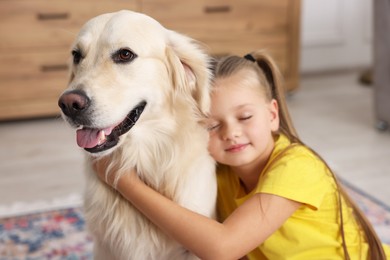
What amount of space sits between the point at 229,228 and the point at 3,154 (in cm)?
174

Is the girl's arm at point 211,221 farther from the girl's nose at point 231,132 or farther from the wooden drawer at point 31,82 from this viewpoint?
the wooden drawer at point 31,82

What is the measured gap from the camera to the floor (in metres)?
2.20

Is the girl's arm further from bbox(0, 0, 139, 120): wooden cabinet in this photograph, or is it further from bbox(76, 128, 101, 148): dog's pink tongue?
bbox(0, 0, 139, 120): wooden cabinet

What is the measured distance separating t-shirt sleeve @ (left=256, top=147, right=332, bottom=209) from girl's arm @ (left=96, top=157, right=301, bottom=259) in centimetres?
2

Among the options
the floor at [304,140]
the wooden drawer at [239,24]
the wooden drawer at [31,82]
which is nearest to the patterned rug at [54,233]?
the floor at [304,140]

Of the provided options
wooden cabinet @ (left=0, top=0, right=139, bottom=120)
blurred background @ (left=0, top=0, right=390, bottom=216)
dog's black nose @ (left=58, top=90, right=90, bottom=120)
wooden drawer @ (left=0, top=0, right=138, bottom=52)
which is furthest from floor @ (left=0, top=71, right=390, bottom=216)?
dog's black nose @ (left=58, top=90, right=90, bottom=120)

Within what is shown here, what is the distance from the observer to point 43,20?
9.59ft

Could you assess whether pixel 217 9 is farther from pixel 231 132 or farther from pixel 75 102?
pixel 75 102

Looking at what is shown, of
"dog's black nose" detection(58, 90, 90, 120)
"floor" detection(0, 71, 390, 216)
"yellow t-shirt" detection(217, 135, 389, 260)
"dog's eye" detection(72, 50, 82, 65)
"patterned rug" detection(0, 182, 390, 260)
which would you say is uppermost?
"dog's eye" detection(72, 50, 82, 65)

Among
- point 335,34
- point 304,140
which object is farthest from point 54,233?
point 335,34

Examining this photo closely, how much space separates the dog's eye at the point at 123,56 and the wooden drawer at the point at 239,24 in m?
1.95

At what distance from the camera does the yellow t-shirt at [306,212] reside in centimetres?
123

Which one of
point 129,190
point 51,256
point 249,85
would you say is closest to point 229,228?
point 129,190

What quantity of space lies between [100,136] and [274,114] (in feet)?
1.51
